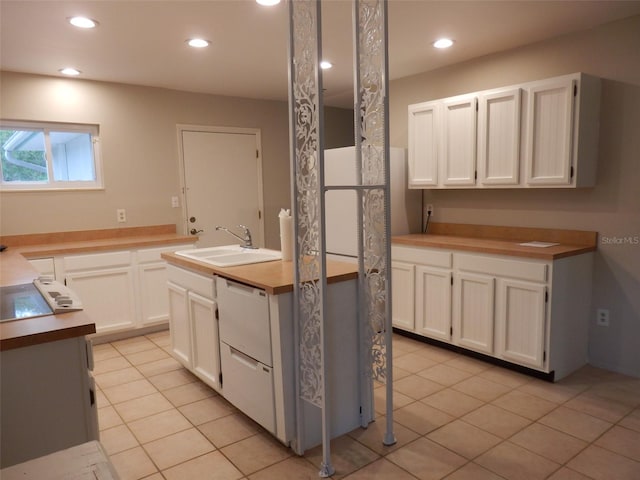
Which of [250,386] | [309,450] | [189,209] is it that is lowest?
[309,450]

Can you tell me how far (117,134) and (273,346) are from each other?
9.95ft

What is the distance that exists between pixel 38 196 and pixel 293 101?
2.94m

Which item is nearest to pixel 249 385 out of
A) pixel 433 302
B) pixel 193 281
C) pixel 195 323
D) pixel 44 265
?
pixel 195 323

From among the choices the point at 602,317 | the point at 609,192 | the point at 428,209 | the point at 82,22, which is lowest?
the point at 602,317

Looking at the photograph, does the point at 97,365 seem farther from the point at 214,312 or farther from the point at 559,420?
the point at 559,420

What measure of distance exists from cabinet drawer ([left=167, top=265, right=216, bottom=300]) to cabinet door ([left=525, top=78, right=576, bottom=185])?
224 centimetres

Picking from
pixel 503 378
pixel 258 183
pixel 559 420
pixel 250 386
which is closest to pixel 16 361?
pixel 250 386

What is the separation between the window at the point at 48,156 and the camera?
3.82 m

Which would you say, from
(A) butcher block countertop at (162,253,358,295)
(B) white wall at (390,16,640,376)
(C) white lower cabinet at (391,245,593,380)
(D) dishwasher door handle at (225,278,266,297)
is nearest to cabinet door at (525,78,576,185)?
(B) white wall at (390,16,640,376)

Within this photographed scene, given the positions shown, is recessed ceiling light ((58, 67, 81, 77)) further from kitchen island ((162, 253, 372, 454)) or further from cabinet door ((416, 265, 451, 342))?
cabinet door ((416, 265, 451, 342))

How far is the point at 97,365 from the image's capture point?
340 centimetres

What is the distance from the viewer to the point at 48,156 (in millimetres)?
3973

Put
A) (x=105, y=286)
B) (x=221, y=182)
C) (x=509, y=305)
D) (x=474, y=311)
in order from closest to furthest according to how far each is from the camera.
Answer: (x=509, y=305) → (x=474, y=311) → (x=105, y=286) → (x=221, y=182)

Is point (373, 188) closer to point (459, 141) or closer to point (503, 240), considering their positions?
point (459, 141)
